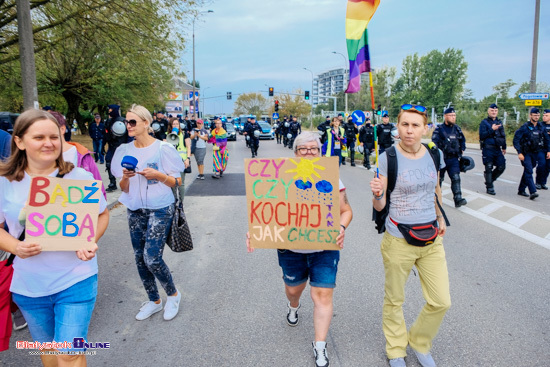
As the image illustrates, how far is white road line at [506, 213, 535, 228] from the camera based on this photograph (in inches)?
278

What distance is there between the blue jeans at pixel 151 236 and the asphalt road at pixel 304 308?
50 centimetres

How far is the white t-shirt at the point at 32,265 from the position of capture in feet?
7.29

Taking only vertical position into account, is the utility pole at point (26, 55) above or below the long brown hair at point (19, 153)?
above

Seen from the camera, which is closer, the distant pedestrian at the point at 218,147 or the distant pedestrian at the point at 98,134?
the distant pedestrian at the point at 218,147

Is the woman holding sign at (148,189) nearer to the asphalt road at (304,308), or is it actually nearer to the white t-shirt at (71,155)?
the white t-shirt at (71,155)

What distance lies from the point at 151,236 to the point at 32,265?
1.27 meters

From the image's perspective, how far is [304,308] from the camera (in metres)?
3.90

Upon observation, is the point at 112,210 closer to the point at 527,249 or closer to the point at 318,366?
the point at 318,366

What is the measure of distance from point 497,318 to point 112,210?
23.2 feet

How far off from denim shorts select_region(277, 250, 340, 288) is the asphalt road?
59 cm

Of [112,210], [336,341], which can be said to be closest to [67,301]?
[336,341]

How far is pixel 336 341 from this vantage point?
130 inches

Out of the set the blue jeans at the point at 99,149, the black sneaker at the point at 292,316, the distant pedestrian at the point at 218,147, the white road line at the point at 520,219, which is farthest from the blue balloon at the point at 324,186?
the blue jeans at the point at 99,149

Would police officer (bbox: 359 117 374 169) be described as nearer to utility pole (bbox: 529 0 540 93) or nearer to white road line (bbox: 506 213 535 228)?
white road line (bbox: 506 213 535 228)
